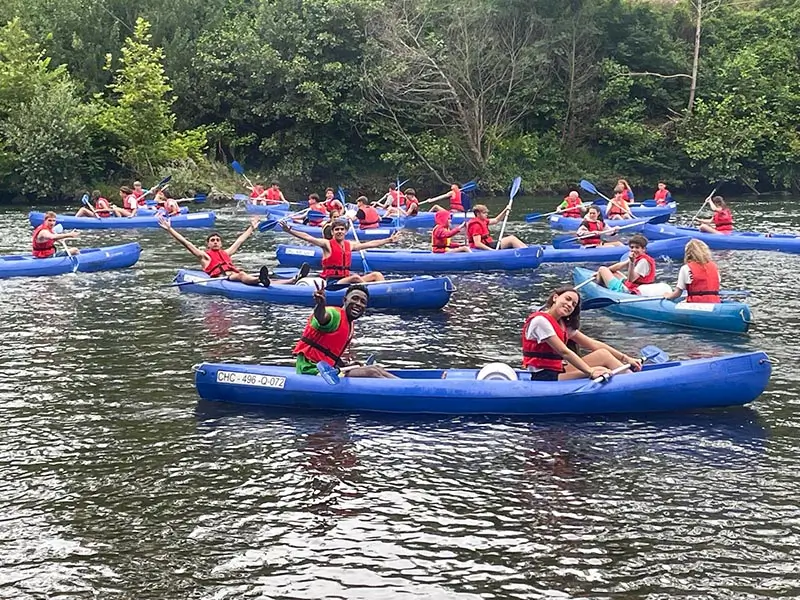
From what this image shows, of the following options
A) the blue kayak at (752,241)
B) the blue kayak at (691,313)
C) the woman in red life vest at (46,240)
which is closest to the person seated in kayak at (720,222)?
the blue kayak at (752,241)

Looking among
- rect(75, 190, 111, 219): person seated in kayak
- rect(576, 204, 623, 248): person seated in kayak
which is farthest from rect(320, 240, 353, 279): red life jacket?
rect(75, 190, 111, 219): person seated in kayak

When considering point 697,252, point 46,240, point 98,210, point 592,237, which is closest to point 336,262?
point 697,252

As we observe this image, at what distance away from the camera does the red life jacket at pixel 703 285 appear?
37.5 ft

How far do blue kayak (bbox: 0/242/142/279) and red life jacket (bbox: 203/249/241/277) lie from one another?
3.23 metres

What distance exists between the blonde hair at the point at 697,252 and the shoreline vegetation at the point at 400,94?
22.2 m

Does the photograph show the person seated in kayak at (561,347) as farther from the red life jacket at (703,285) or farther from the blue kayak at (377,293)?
the blue kayak at (377,293)

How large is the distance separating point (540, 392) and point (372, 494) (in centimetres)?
208

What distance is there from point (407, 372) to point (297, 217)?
14773 mm

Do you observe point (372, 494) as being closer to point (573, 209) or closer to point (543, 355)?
point (543, 355)

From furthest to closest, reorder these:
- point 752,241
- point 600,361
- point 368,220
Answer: point 368,220 → point 752,241 → point 600,361

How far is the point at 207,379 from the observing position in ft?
28.0

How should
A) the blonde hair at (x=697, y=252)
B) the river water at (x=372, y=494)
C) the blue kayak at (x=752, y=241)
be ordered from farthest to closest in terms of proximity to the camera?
the blue kayak at (x=752, y=241)
the blonde hair at (x=697, y=252)
the river water at (x=372, y=494)

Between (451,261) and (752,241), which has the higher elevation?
(752,241)

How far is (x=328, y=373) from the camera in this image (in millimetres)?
8172
